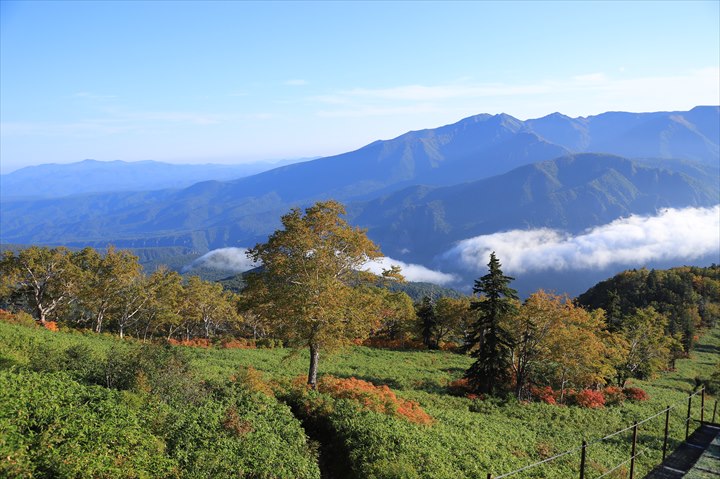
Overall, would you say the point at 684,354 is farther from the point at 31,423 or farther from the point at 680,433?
the point at 31,423

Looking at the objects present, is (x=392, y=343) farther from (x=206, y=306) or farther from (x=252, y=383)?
(x=252, y=383)

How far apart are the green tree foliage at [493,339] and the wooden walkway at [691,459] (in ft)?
50.2

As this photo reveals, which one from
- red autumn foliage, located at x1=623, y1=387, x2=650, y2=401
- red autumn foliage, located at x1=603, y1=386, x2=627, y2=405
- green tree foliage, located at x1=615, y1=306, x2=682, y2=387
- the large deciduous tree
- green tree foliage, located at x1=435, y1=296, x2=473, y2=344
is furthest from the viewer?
green tree foliage, located at x1=435, y1=296, x2=473, y2=344

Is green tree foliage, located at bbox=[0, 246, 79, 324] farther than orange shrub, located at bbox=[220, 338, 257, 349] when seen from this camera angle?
No

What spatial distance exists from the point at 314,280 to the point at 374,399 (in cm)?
699

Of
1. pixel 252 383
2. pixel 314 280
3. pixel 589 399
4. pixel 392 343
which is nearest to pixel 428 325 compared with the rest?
pixel 392 343

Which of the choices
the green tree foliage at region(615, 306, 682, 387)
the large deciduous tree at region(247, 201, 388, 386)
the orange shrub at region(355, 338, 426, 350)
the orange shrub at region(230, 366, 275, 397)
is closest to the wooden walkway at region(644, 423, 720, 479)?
the large deciduous tree at region(247, 201, 388, 386)

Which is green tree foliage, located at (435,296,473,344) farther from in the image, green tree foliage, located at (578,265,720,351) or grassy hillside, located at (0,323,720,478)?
green tree foliage, located at (578,265,720,351)

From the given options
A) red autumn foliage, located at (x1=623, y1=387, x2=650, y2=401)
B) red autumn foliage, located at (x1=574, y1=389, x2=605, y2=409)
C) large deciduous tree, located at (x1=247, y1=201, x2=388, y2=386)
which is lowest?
red autumn foliage, located at (x1=623, y1=387, x2=650, y2=401)

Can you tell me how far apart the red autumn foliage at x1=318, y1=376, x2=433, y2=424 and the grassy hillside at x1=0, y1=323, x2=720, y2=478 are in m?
0.40

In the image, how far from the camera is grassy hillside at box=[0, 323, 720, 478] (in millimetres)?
10734

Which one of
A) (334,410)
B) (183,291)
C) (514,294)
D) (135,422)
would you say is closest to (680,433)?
(514,294)

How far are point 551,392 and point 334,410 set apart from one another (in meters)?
23.8

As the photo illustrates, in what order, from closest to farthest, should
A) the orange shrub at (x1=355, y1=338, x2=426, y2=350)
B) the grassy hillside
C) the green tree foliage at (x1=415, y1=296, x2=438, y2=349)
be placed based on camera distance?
the grassy hillside, the orange shrub at (x1=355, y1=338, x2=426, y2=350), the green tree foliage at (x1=415, y1=296, x2=438, y2=349)
